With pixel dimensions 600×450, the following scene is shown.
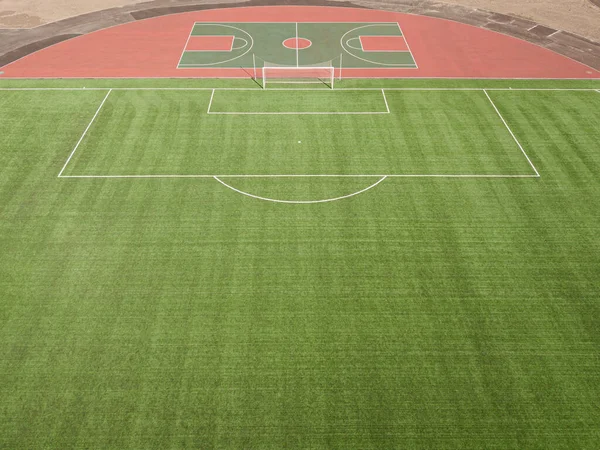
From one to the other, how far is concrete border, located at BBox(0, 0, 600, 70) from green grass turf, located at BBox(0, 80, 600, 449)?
9474mm

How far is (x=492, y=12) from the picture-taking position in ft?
128

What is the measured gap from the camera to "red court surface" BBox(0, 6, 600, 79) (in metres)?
32.3

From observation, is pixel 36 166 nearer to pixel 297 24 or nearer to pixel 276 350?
pixel 276 350

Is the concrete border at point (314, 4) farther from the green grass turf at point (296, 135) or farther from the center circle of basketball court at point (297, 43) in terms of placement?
the green grass turf at point (296, 135)

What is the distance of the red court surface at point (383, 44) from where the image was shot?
34.6 metres

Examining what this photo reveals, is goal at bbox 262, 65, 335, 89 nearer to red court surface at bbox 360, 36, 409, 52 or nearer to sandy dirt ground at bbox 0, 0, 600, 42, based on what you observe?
red court surface at bbox 360, 36, 409, 52

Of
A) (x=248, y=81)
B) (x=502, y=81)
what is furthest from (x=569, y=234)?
(x=248, y=81)

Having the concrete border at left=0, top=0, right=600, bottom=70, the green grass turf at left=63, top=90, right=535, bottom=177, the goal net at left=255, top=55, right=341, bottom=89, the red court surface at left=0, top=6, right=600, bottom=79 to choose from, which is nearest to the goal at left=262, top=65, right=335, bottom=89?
the goal net at left=255, top=55, right=341, bottom=89

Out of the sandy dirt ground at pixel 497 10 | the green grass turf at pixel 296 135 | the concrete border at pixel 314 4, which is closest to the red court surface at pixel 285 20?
the concrete border at pixel 314 4

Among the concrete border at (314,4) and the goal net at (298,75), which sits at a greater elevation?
the concrete border at (314,4)

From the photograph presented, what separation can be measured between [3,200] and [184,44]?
16.8 meters

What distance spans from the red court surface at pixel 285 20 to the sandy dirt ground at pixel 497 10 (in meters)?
4.14

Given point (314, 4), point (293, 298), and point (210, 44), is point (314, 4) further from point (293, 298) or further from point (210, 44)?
point (293, 298)

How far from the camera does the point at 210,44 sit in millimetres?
35125
